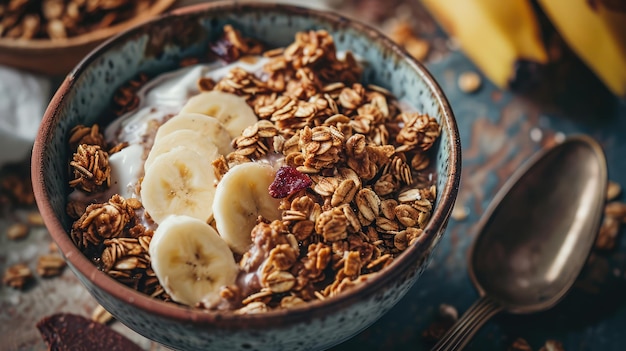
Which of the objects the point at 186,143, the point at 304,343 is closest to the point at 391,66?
the point at 186,143

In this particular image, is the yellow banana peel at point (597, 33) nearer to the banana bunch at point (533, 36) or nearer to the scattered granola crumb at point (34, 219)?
the banana bunch at point (533, 36)

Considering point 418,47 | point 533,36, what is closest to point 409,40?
point 418,47

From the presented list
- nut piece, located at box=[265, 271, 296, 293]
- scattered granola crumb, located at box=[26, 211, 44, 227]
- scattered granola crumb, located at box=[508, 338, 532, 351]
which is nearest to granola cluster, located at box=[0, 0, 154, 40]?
scattered granola crumb, located at box=[26, 211, 44, 227]

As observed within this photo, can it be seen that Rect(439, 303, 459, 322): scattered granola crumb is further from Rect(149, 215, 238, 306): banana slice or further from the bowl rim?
the bowl rim

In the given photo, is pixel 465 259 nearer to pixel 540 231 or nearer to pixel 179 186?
pixel 540 231

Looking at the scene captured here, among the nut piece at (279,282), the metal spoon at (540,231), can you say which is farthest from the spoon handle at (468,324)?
the nut piece at (279,282)

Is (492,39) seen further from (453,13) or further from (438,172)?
(438,172)
